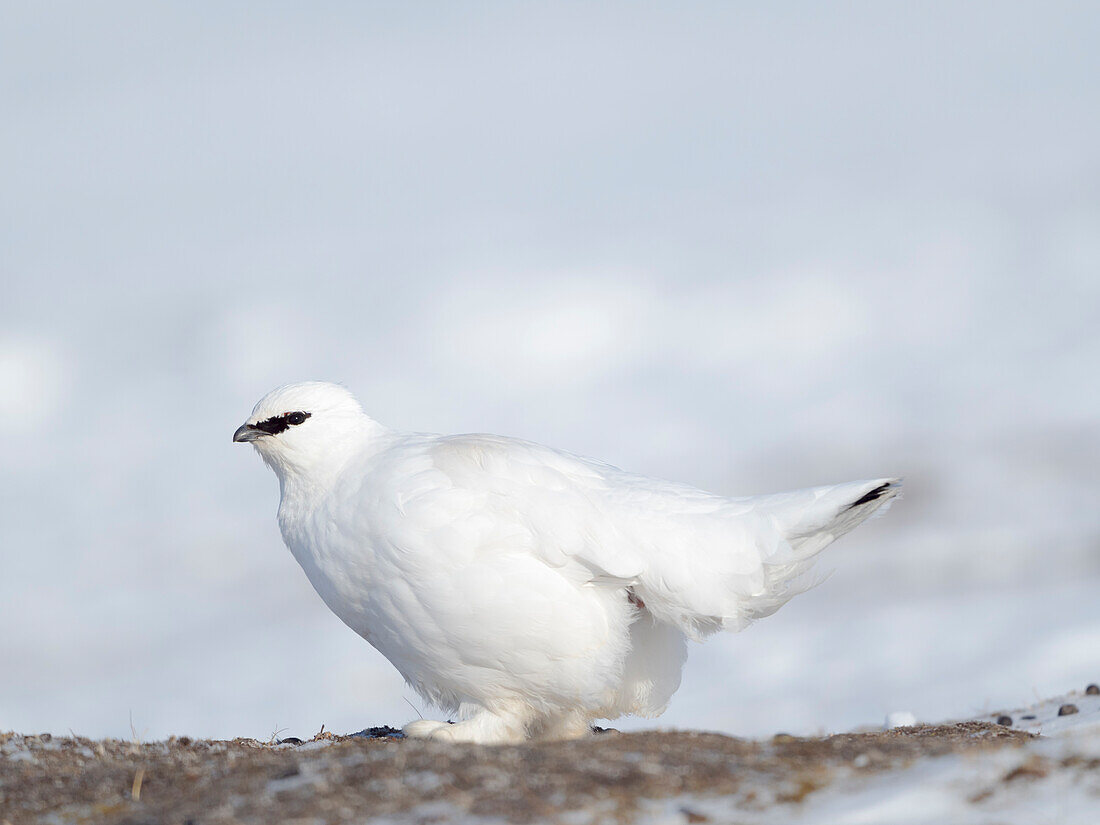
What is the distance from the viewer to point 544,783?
12.5ft

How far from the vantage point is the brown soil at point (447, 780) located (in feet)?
12.1

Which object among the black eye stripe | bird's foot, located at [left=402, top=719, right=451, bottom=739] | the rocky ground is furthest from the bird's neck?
the rocky ground

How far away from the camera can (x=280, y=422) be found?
655 cm

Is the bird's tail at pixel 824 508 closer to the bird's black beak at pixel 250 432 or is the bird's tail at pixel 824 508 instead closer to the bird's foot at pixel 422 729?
the bird's foot at pixel 422 729

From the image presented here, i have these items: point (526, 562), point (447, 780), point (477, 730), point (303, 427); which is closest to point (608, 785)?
point (447, 780)

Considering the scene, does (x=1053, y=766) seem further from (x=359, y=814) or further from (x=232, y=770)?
(x=232, y=770)

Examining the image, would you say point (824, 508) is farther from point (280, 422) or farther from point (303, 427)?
point (280, 422)

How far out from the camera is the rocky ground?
353 cm

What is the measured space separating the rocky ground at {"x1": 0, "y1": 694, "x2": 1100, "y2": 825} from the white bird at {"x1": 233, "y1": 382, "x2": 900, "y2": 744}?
998 mm

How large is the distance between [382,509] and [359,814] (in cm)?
226

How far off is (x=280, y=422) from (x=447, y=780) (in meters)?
3.16

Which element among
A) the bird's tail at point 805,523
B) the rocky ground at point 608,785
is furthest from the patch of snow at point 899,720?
the rocky ground at point 608,785

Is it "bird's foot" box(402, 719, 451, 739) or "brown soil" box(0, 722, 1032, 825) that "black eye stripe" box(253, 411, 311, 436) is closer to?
"bird's foot" box(402, 719, 451, 739)

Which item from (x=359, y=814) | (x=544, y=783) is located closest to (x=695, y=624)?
(x=544, y=783)
